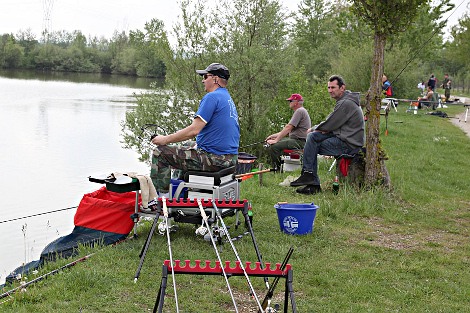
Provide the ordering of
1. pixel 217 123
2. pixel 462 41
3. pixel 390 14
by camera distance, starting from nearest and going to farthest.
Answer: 1. pixel 217 123
2. pixel 390 14
3. pixel 462 41

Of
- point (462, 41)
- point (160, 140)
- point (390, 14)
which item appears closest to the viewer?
point (160, 140)

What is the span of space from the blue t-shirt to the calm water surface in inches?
69.8

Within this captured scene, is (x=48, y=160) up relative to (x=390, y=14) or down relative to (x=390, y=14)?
down

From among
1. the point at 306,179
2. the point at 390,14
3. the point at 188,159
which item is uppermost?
the point at 390,14

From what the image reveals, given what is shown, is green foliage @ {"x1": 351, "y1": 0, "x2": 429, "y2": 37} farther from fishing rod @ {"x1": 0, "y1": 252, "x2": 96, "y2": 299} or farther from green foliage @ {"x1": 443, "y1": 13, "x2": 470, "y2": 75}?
green foliage @ {"x1": 443, "y1": 13, "x2": 470, "y2": 75}

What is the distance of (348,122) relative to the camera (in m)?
7.09

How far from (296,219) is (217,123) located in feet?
3.41

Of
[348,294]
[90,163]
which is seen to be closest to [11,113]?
[90,163]

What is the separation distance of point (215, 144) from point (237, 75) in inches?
305

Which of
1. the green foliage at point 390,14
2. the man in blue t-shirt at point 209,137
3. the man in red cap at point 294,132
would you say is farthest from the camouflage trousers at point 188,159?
the man in red cap at point 294,132

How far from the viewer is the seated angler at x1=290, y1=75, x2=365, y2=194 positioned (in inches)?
278

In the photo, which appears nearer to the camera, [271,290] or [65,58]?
[271,290]

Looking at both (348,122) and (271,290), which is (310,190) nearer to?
(348,122)

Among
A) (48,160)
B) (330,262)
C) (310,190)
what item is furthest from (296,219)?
(48,160)
